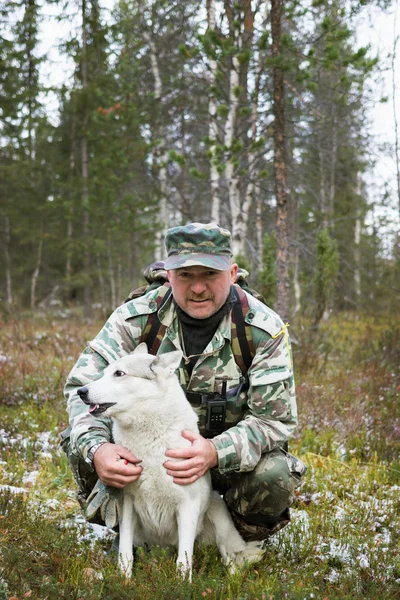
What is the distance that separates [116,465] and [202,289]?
1.24 m

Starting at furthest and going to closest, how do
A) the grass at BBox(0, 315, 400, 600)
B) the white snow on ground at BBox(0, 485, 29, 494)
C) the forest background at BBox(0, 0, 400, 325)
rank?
1. the forest background at BBox(0, 0, 400, 325)
2. the white snow on ground at BBox(0, 485, 29, 494)
3. the grass at BBox(0, 315, 400, 600)

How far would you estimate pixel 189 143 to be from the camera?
19594 mm

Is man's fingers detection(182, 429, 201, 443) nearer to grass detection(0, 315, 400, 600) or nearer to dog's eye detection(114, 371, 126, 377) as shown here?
dog's eye detection(114, 371, 126, 377)

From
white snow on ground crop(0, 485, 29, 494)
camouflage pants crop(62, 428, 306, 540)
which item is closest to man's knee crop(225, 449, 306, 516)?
camouflage pants crop(62, 428, 306, 540)

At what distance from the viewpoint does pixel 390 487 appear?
15.8 ft

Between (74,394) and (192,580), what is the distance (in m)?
1.37

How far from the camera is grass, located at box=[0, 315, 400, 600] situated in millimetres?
2859

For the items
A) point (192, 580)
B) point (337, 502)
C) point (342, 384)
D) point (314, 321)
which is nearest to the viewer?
point (192, 580)

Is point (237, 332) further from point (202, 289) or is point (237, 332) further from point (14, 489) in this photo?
point (14, 489)

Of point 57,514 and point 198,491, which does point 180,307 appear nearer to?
point 198,491

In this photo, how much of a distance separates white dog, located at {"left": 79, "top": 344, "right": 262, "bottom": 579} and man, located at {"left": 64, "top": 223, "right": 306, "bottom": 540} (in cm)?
25

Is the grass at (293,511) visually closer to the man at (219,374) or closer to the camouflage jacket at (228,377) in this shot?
the man at (219,374)

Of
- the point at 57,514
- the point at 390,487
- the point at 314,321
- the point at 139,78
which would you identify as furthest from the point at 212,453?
the point at 139,78

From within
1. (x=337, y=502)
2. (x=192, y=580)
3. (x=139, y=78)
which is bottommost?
(x=337, y=502)
